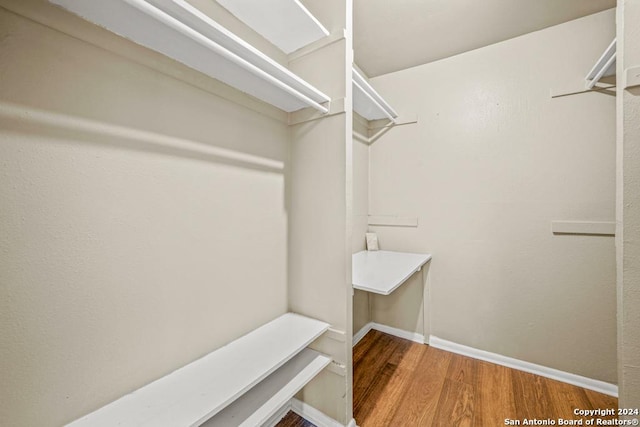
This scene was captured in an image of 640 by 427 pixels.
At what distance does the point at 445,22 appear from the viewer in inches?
66.2

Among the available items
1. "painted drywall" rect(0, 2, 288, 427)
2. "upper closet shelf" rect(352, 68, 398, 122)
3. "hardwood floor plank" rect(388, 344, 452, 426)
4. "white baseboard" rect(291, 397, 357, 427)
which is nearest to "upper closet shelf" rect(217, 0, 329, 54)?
"upper closet shelf" rect(352, 68, 398, 122)

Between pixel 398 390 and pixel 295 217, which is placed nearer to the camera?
pixel 295 217

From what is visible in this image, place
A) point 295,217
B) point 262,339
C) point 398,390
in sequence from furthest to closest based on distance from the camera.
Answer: point 398,390 < point 295,217 < point 262,339

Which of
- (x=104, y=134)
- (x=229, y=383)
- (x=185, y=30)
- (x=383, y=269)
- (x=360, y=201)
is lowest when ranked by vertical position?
(x=229, y=383)

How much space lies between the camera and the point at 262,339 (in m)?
1.17

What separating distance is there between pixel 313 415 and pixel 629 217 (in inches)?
72.0

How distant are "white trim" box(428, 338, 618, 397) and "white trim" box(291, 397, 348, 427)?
1.20 m

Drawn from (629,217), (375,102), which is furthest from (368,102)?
(629,217)

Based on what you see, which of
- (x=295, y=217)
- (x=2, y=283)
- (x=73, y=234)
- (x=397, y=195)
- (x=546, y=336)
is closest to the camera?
(x=2, y=283)

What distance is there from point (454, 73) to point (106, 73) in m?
2.39

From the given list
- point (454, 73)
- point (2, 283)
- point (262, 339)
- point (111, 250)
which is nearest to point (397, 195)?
point (454, 73)

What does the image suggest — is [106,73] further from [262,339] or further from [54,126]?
[262,339]

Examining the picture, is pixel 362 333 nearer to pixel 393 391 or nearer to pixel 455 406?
pixel 393 391

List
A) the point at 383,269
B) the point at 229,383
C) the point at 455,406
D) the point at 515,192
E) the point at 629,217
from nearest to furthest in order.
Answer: the point at 229,383
the point at 629,217
the point at 455,406
the point at 383,269
the point at 515,192
